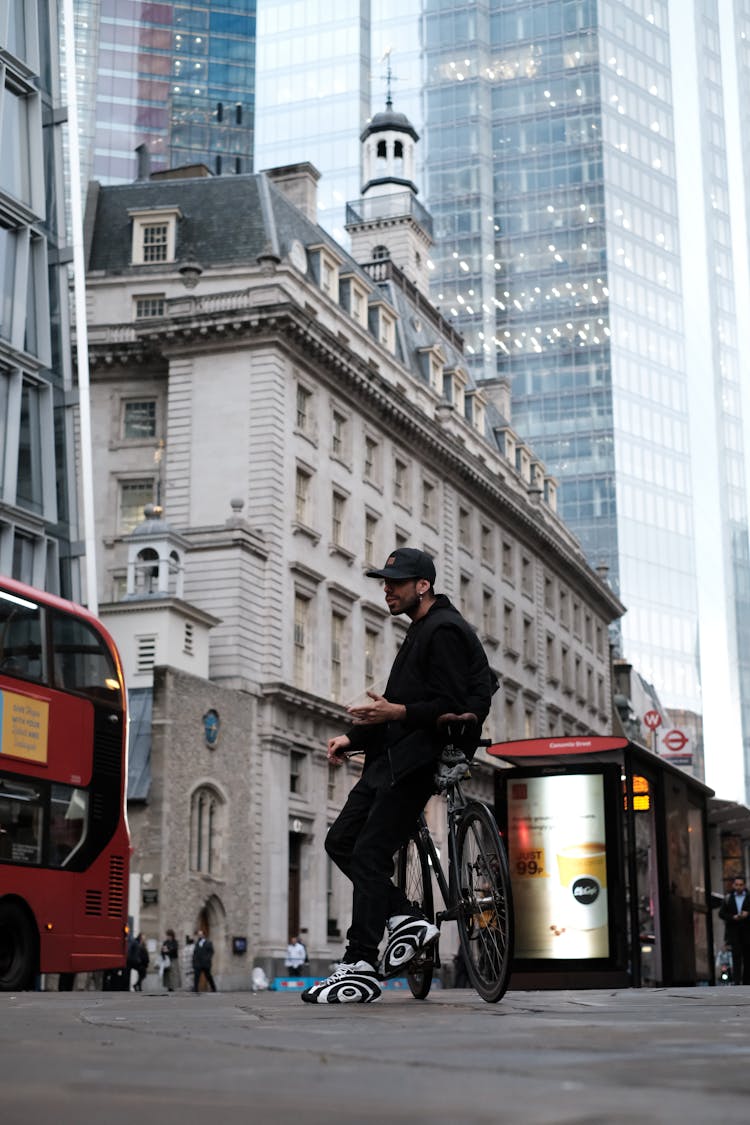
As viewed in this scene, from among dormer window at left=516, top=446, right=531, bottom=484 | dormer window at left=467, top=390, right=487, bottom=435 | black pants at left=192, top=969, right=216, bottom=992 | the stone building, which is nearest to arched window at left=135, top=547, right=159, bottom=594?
the stone building

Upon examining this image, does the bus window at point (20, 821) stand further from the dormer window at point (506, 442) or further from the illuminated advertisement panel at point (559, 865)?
the dormer window at point (506, 442)

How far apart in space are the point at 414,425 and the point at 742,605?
81.6 meters

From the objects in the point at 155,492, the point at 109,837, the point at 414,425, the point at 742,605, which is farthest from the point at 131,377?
the point at 742,605

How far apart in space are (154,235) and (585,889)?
3313cm

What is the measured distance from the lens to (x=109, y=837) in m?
16.9

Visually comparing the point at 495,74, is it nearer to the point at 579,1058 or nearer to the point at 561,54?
the point at 561,54

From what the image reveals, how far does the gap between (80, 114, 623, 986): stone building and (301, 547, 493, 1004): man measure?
88.1 ft

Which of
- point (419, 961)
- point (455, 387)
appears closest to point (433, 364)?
point (455, 387)

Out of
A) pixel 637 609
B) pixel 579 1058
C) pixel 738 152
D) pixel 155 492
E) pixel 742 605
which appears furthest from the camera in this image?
pixel 738 152

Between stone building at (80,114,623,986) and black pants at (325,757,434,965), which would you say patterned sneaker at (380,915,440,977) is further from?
stone building at (80,114,623,986)

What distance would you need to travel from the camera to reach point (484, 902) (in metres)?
6.96

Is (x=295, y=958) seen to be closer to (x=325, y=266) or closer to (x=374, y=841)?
(x=325, y=266)

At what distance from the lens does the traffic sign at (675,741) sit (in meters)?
41.2

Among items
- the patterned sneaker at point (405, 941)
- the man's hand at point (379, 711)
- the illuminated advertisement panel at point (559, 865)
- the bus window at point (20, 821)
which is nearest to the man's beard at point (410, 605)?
the man's hand at point (379, 711)
